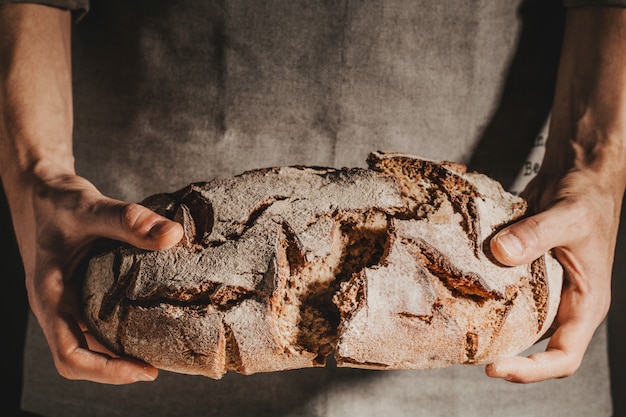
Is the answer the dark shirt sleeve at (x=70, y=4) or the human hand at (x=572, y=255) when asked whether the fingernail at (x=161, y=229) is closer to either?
the human hand at (x=572, y=255)

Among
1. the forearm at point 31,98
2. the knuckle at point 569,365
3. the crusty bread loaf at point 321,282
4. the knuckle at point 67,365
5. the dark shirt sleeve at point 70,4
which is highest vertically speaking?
the dark shirt sleeve at point 70,4

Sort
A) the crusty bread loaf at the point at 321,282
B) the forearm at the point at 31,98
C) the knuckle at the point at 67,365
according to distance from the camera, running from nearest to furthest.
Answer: the crusty bread loaf at the point at 321,282 < the knuckle at the point at 67,365 < the forearm at the point at 31,98

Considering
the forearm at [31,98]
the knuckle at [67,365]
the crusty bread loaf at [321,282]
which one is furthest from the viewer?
the forearm at [31,98]

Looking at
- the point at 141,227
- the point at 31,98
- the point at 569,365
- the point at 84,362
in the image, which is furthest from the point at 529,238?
the point at 31,98

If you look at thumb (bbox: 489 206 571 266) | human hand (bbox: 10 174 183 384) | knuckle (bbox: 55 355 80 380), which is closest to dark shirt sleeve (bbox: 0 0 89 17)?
human hand (bbox: 10 174 183 384)

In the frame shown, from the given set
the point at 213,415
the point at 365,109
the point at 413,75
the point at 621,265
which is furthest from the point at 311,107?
the point at 621,265

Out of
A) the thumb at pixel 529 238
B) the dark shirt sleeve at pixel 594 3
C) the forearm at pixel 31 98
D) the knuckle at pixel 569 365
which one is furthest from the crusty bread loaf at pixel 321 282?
the dark shirt sleeve at pixel 594 3

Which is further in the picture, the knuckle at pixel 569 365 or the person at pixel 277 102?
the person at pixel 277 102

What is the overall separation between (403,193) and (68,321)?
0.68 m

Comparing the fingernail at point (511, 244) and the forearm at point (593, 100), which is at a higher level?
the forearm at point (593, 100)

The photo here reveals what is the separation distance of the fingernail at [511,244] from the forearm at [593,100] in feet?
1.43

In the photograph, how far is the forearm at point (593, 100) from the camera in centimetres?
119

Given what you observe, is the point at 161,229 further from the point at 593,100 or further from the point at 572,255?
the point at 593,100

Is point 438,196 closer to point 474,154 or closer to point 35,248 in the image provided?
point 474,154
